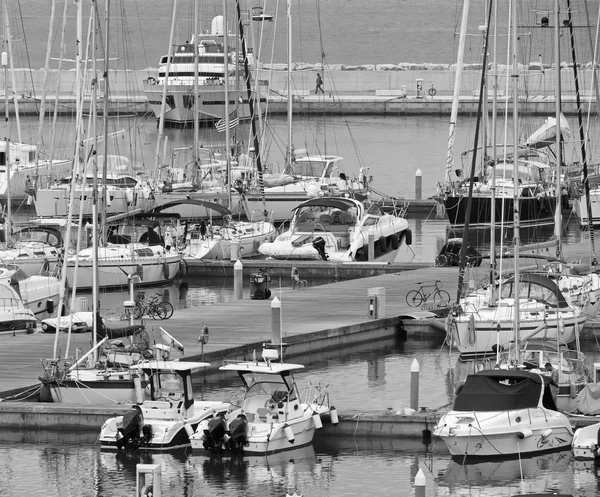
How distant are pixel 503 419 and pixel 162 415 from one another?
5807 mm

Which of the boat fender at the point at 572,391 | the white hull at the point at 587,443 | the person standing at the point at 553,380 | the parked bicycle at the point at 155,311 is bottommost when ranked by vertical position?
the white hull at the point at 587,443

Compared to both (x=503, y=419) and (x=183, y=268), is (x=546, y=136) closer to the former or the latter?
(x=183, y=268)

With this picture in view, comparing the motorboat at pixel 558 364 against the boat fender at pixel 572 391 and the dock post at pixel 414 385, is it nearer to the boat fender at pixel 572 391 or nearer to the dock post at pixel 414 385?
the boat fender at pixel 572 391

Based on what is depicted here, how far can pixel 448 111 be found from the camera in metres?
108

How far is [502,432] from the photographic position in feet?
84.0

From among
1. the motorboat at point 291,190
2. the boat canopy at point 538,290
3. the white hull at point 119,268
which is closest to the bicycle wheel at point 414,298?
the boat canopy at point 538,290

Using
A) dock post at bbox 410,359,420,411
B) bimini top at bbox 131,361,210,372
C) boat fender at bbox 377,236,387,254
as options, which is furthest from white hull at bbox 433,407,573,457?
boat fender at bbox 377,236,387,254

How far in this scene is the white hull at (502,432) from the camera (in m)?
25.5

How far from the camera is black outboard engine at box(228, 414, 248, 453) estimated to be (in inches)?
A: 1009

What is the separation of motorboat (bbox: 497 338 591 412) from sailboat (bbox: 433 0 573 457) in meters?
1.43

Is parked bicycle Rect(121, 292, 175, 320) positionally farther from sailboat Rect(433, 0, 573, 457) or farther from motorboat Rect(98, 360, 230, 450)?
sailboat Rect(433, 0, 573, 457)

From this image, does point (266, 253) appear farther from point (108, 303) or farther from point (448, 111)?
point (448, 111)

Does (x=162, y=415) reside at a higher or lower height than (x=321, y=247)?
lower

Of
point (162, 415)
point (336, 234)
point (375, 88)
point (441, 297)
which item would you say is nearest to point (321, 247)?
point (336, 234)
